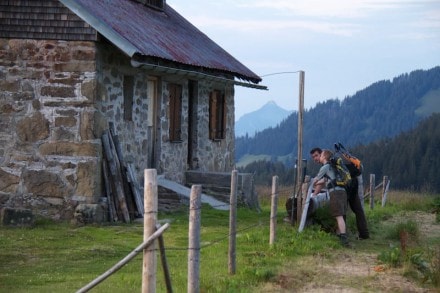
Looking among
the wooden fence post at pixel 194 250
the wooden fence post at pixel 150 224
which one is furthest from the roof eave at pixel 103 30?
the wooden fence post at pixel 150 224

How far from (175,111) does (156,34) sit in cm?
205

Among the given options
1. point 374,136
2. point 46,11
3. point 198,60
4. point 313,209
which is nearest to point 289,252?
point 313,209

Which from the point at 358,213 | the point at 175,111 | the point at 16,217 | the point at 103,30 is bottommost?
the point at 16,217

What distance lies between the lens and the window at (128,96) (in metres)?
18.3

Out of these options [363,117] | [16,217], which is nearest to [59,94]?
[16,217]

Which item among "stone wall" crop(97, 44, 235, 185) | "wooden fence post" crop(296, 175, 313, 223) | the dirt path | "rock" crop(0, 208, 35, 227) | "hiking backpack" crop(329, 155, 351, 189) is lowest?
the dirt path

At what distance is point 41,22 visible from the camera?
16609 mm

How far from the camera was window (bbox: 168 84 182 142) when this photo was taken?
68.1ft

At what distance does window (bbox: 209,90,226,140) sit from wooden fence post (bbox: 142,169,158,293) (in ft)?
51.6

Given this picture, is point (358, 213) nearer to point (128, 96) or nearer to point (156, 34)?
point (128, 96)

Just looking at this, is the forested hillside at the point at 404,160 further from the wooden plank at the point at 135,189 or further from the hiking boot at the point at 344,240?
the hiking boot at the point at 344,240

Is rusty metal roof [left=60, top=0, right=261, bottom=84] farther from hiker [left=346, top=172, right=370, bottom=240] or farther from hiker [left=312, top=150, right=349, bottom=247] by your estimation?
hiker [left=346, top=172, right=370, bottom=240]

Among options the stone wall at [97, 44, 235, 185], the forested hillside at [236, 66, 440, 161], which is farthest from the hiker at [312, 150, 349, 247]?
the forested hillside at [236, 66, 440, 161]

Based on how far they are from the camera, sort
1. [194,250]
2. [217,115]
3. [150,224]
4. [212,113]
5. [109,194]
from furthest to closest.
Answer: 1. [217,115]
2. [212,113]
3. [109,194]
4. [194,250]
5. [150,224]
